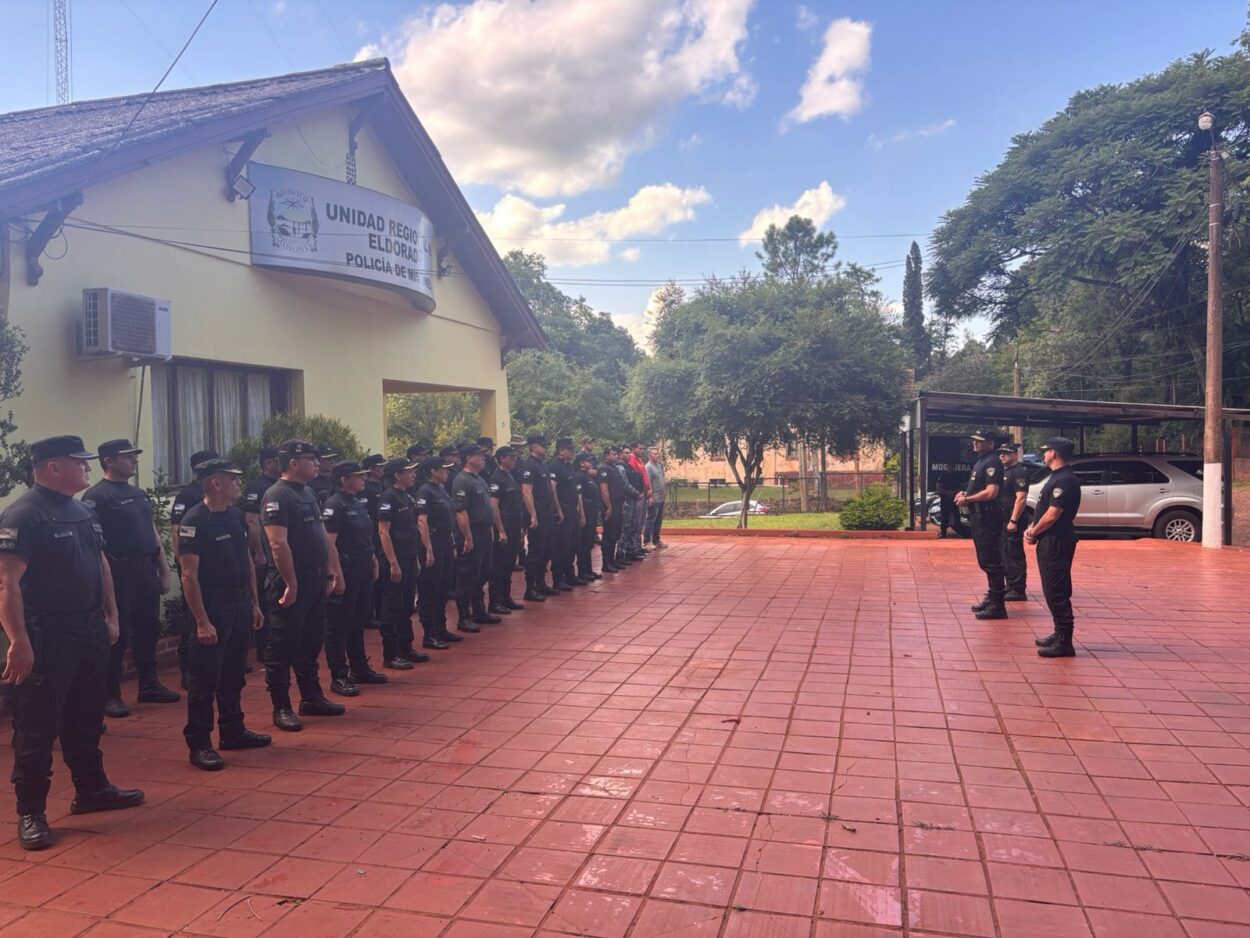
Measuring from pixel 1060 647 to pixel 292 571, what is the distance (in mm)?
5663

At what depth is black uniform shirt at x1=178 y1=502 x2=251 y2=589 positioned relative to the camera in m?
4.70

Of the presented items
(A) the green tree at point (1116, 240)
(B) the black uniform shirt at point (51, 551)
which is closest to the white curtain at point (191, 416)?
(B) the black uniform shirt at point (51, 551)

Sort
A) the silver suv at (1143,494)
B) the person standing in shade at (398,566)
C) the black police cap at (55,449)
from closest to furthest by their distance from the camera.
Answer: the black police cap at (55,449)
the person standing in shade at (398,566)
the silver suv at (1143,494)

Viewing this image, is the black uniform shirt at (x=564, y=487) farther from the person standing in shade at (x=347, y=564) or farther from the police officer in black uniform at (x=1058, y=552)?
the police officer in black uniform at (x=1058, y=552)

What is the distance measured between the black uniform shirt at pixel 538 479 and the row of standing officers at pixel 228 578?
0.02 meters

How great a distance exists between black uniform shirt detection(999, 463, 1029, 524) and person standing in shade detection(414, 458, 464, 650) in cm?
531

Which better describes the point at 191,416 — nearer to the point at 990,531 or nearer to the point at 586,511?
the point at 586,511

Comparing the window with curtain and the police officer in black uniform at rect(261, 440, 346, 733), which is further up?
the window with curtain

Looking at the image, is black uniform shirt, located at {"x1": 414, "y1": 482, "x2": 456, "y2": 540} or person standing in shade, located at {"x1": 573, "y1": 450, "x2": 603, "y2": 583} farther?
person standing in shade, located at {"x1": 573, "y1": 450, "x2": 603, "y2": 583}

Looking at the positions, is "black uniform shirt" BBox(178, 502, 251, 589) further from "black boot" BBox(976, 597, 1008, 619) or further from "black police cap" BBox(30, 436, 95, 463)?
"black boot" BBox(976, 597, 1008, 619)

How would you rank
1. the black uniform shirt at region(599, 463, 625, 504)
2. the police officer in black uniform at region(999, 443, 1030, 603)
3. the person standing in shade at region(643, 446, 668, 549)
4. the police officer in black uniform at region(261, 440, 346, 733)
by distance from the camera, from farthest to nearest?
the person standing in shade at region(643, 446, 668, 549)
the black uniform shirt at region(599, 463, 625, 504)
the police officer in black uniform at region(999, 443, 1030, 603)
the police officer in black uniform at region(261, 440, 346, 733)

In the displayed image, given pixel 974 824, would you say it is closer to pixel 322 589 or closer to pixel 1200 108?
pixel 322 589

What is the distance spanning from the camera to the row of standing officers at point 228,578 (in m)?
3.98

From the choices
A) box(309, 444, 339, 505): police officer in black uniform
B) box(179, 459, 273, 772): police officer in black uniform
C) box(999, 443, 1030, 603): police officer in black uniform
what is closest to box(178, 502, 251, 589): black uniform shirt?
box(179, 459, 273, 772): police officer in black uniform
